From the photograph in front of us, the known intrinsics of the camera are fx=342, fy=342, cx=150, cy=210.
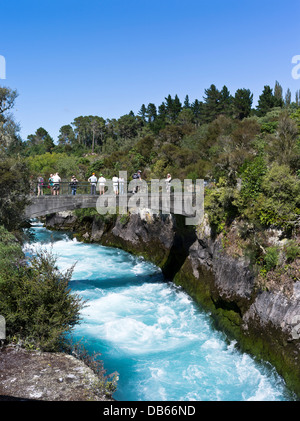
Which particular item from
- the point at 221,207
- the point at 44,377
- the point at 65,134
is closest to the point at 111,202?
the point at 221,207

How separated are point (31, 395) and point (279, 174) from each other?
1184 centimetres

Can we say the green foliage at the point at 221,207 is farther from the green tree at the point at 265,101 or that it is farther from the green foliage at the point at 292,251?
the green tree at the point at 265,101

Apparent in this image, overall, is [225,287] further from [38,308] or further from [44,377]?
[44,377]

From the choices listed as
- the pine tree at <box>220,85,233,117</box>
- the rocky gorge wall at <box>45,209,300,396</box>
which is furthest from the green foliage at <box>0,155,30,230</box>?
the pine tree at <box>220,85,233,117</box>

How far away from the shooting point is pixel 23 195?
15922mm

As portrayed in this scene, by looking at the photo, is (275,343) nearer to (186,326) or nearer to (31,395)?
(186,326)

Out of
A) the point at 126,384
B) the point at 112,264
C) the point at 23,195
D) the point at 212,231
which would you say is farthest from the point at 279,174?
the point at 112,264

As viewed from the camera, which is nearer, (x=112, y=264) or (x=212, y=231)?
(x=212, y=231)

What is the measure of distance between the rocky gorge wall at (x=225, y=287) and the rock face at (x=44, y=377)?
243 inches

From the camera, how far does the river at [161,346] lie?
11.2 m

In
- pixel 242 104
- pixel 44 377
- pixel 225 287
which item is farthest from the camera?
pixel 242 104

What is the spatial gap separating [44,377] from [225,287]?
355 inches

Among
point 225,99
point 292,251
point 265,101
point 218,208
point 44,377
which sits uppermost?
point 225,99

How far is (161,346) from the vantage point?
14.3 meters
